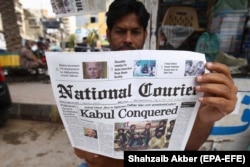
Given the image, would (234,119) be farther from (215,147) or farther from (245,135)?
(215,147)

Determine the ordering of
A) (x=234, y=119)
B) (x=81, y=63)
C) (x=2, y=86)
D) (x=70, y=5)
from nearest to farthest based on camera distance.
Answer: (x=81, y=63) → (x=70, y=5) → (x=234, y=119) → (x=2, y=86)

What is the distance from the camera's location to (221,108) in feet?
2.30

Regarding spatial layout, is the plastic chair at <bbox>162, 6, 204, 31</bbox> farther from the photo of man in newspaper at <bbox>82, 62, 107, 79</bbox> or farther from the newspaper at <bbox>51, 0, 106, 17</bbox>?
the photo of man in newspaper at <bbox>82, 62, 107, 79</bbox>

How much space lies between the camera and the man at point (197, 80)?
0.67m

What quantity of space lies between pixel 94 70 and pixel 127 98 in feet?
0.46

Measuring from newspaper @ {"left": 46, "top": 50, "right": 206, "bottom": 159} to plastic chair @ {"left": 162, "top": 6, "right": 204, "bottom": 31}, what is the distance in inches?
53.5

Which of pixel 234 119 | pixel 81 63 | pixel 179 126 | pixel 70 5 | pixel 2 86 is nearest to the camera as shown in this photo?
pixel 81 63

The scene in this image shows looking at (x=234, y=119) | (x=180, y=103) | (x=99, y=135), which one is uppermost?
(x=180, y=103)

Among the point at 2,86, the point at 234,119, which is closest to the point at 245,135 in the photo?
the point at 234,119

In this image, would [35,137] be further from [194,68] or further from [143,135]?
[194,68]

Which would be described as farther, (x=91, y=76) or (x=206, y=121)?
(x=206, y=121)

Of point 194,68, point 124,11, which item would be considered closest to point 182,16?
point 124,11

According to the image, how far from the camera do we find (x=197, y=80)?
0.69 m

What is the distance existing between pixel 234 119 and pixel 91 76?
1.58m
